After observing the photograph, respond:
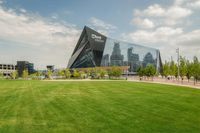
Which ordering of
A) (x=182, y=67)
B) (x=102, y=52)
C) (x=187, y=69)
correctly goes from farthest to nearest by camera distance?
(x=102, y=52)
(x=182, y=67)
(x=187, y=69)

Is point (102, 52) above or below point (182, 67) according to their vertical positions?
above

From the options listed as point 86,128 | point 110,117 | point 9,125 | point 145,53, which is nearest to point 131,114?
point 110,117

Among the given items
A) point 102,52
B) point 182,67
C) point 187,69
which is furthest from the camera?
point 102,52

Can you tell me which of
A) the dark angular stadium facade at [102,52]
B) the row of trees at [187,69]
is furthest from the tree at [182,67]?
the dark angular stadium facade at [102,52]

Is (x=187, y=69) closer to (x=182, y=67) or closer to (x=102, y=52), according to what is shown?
(x=182, y=67)

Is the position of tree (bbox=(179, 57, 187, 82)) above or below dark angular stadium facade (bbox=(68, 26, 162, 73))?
below

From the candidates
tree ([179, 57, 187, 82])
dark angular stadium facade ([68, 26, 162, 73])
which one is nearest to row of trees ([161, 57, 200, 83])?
tree ([179, 57, 187, 82])

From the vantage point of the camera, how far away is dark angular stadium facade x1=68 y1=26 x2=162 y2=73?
431 ft

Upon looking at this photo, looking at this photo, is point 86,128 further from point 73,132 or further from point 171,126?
point 171,126

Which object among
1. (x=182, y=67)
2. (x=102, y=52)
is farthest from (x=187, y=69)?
(x=102, y=52)

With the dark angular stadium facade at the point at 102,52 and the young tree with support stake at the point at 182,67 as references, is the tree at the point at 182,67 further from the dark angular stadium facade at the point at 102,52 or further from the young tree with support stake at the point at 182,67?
the dark angular stadium facade at the point at 102,52

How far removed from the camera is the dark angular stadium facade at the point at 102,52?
13125 cm

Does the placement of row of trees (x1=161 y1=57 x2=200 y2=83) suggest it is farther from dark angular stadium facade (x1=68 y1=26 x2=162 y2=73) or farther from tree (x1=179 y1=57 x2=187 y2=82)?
dark angular stadium facade (x1=68 y1=26 x2=162 y2=73)

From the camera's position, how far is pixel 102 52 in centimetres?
13412
